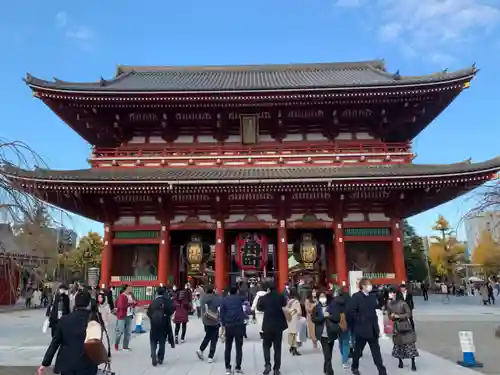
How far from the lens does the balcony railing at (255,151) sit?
2069 cm

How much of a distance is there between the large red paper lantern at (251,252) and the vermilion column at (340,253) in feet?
12.6

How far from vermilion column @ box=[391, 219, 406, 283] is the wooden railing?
3911mm

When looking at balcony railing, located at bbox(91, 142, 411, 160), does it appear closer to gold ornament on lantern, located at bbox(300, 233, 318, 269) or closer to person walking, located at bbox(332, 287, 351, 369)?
gold ornament on lantern, located at bbox(300, 233, 318, 269)

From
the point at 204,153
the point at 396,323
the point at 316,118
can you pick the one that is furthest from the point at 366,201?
the point at 396,323

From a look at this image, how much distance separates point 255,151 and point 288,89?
144 inches

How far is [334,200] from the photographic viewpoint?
66.4 ft

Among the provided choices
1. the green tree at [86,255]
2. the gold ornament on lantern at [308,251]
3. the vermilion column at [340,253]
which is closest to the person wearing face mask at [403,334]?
the vermilion column at [340,253]

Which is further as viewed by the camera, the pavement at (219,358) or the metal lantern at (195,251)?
the metal lantern at (195,251)

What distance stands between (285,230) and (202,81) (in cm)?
1271

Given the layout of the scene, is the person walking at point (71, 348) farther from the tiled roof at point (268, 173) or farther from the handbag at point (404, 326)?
the tiled roof at point (268, 173)

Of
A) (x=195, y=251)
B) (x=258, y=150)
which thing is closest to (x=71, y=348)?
(x=195, y=251)

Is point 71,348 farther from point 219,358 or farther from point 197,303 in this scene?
point 197,303

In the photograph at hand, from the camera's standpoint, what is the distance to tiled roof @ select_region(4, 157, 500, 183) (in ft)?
58.4

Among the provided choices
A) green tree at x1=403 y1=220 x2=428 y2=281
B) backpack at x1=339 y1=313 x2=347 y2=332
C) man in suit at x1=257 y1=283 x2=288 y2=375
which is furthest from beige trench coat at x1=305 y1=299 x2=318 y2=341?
green tree at x1=403 y1=220 x2=428 y2=281
